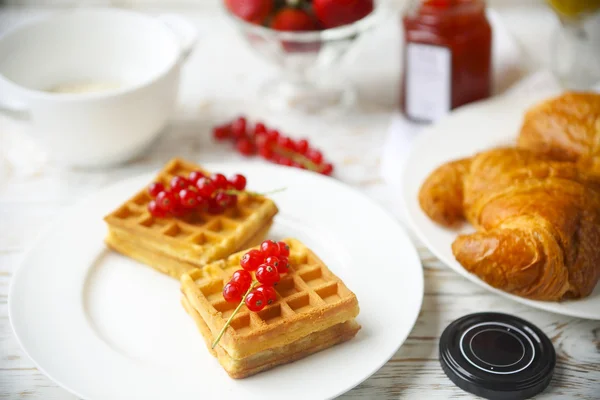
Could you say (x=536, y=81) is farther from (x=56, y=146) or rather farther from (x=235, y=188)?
(x=56, y=146)

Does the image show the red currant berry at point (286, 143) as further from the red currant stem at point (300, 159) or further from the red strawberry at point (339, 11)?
the red strawberry at point (339, 11)

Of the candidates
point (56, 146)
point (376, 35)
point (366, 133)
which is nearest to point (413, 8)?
point (366, 133)

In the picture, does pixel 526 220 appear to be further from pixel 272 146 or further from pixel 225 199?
pixel 272 146

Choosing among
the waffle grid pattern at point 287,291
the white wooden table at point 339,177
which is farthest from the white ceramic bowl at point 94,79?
the waffle grid pattern at point 287,291

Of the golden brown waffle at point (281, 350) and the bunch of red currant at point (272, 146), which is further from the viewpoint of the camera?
the bunch of red currant at point (272, 146)

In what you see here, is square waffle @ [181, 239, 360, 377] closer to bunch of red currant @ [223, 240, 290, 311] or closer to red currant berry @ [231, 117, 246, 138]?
bunch of red currant @ [223, 240, 290, 311]

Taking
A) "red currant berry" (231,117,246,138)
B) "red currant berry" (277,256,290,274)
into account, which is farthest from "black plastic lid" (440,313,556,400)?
"red currant berry" (231,117,246,138)

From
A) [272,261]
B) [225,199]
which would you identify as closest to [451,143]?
[225,199]
